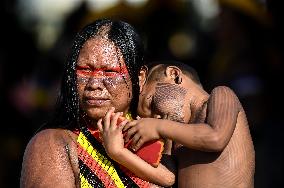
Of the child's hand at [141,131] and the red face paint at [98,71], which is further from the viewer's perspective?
the red face paint at [98,71]

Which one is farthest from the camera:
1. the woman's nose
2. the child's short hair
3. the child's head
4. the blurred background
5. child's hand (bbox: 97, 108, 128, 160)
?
the blurred background

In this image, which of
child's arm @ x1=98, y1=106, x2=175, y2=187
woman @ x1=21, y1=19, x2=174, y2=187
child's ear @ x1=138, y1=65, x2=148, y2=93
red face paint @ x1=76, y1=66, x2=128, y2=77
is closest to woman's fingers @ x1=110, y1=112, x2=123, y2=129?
child's arm @ x1=98, y1=106, x2=175, y2=187

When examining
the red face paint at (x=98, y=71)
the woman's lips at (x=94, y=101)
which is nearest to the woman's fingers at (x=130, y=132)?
the woman's lips at (x=94, y=101)

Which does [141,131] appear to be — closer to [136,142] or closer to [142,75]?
[136,142]

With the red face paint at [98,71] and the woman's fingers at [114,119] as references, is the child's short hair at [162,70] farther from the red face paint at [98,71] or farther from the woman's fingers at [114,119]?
the woman's fingers at [114,119]

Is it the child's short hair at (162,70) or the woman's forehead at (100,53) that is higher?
the woman's forehead at (100,53)

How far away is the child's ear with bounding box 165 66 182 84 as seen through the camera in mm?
5469

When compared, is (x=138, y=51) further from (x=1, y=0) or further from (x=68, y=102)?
(x=1, y=0)

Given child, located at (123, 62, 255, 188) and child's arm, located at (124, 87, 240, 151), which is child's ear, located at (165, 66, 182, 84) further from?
child's arm, located at (124, 87, 240, 151)

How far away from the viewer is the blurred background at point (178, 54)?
8.03 metres

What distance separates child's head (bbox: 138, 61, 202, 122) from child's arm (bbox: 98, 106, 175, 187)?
1.05 feet

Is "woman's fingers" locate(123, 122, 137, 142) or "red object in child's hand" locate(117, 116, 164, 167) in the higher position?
"woman's fingers" locate(123, 122, 137, 142)

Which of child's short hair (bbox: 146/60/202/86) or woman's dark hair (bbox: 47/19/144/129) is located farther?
child's short hair (bbox: 146/60/202/86)

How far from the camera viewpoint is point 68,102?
519 centimetres
